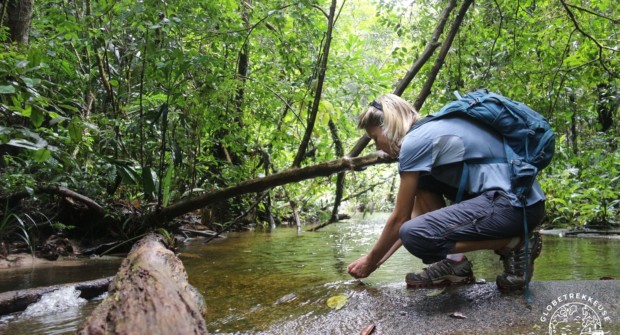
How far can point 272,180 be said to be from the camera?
13.6 feet

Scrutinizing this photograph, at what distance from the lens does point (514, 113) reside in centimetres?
214

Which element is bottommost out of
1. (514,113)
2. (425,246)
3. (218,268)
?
(218,268)

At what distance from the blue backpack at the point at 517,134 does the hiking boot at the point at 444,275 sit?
0.50 metres

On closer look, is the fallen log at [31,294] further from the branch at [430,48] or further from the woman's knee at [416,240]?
Result: the branch at [430,48]

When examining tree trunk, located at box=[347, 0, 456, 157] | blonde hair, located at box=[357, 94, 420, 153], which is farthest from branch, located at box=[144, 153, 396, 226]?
blonde hair, located at box=[357, 94, 420, 153]

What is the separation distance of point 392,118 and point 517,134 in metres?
0.63

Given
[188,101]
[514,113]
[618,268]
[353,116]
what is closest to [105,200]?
[188,101]

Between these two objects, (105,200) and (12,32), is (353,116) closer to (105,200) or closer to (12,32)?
(105,200)

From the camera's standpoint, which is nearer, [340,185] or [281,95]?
[340,185]

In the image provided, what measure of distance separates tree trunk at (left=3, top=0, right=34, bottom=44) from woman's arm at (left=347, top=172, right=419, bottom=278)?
4446 millimetres

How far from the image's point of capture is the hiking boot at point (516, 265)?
2.18 m

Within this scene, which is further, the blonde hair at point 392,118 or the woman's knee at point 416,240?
the blonde hair at point 392,118

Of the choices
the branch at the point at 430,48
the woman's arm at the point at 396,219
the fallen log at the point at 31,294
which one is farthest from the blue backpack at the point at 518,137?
the fallen log at the point at 31,294

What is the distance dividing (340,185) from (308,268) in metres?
1.44
